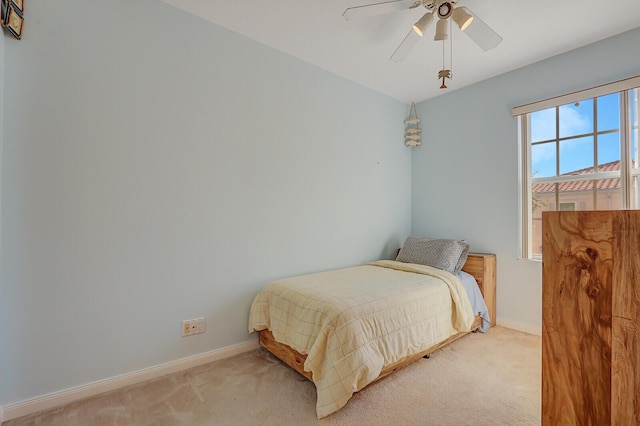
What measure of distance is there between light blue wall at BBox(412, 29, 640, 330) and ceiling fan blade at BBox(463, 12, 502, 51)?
1.10m

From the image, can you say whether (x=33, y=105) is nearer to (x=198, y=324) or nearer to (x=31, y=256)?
(x=31, y=256)

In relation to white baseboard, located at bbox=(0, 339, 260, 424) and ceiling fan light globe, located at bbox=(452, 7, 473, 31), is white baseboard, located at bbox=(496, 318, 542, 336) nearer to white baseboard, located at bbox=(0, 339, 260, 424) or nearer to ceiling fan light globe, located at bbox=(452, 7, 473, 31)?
white baseboard, located at bbox=(0, 339, 260, 424)

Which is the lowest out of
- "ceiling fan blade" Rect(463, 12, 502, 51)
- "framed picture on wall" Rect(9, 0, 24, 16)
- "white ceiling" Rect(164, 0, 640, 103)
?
"framed picture on wall" Rect(9, 0, 24, 16)

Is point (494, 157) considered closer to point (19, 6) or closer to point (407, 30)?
point (407, 30)

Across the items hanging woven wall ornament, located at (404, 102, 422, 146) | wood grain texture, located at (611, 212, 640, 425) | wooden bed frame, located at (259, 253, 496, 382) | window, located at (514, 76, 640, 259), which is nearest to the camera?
wood grain texture, located at (611, 212, 640, 425)

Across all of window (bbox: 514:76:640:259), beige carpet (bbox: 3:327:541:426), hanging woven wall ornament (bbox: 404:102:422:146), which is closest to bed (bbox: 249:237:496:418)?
beige carpet (bbox: 3:327:541:426)

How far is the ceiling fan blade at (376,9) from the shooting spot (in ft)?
5.66

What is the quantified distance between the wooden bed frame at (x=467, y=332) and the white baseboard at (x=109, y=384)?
0.96ft

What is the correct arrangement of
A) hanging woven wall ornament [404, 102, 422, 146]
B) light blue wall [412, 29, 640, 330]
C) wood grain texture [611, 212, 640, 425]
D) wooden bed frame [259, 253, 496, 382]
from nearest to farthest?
wood grain texture [611, 212, 640, 425], wooden bed frame [259, 253, 496, 382], light blue wall [412, 29, 640, 330], hanging woven wall ornament [404, 102, 422, 146]

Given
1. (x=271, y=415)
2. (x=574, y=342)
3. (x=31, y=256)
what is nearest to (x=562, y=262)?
(x=574, y=342)

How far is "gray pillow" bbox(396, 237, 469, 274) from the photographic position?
2697 mm

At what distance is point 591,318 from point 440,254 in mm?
1996

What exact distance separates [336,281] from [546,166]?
2.20 m

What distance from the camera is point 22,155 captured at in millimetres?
1541
